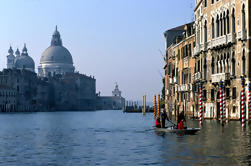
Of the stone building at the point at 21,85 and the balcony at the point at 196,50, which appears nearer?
the balcony at the point at 196,50

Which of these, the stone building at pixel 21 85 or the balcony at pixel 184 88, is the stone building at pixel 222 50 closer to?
the balcony at pixel 184 88

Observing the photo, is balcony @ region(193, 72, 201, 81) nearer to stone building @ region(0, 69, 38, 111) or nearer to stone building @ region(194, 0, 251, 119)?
stone building @ region(194, 0, 251, 119)

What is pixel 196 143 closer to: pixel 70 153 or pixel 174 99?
pixel 70 153

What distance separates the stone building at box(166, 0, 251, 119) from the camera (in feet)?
142

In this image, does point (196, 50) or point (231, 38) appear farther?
point (196, 50)

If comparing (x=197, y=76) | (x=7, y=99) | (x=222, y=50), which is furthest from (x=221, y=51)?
(x=7, y=99)

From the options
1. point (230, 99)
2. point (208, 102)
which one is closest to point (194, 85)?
point (208, 102)

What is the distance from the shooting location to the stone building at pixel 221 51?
43406mm

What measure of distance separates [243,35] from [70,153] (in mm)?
24494

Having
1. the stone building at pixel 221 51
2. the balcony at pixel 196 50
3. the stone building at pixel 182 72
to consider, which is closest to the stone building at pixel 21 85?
the stone building at pixel 182 72

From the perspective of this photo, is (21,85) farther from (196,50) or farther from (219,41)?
(219,41)

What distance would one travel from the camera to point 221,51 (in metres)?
48.2

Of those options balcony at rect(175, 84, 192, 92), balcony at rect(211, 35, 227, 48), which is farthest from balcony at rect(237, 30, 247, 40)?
balcony at rect(175, 84, 192, 92)

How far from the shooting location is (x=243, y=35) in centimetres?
→ 4272
